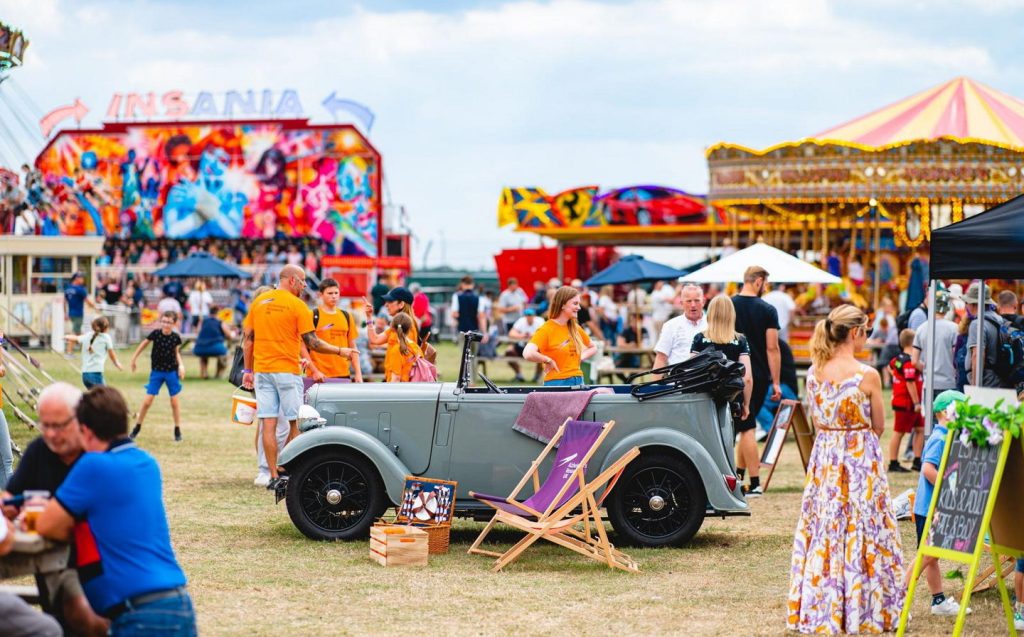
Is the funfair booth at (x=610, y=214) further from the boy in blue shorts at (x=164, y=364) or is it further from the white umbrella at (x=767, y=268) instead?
the boy in blue shorts at (x=164, y=364)

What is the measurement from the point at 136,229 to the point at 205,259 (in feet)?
51.3

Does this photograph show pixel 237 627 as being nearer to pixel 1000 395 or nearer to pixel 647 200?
pixel 1000 395

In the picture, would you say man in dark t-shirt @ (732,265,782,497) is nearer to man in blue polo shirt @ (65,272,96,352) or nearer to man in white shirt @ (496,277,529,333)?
man in white shirt @ (496,277,529,333)

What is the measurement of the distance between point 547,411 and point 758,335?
3033 millimetres

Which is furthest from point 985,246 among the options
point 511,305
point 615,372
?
point 511,305

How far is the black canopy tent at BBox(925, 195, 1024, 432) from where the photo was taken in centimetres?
770

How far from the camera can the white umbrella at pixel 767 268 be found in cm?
1459

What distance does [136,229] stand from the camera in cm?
4788

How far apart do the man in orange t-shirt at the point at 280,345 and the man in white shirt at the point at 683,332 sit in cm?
271

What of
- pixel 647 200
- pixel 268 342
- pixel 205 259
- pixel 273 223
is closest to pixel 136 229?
pixel 273 223

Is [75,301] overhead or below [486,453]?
overhead

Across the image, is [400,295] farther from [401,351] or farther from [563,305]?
[563,305]

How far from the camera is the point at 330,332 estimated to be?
11.6m

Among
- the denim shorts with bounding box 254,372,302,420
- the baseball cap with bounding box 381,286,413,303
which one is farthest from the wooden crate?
the baseball cap with bounding box 381,286,413,303
